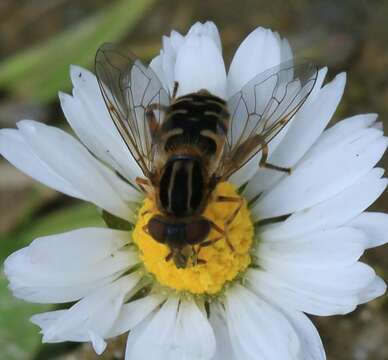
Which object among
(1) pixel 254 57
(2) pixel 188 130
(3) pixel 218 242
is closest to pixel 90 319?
(3) pixel 218 242

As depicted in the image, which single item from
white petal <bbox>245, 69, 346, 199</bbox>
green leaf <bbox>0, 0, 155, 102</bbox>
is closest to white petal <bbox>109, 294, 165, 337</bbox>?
white petal <bbox>245, 69, 346, 199</bbox>

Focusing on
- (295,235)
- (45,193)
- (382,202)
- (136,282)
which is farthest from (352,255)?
(45,193)

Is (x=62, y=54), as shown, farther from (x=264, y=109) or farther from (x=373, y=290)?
(x=373, y=290)

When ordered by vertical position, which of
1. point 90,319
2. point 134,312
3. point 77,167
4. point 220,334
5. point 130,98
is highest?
point 130,98

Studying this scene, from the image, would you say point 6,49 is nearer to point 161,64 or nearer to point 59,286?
point 161,64

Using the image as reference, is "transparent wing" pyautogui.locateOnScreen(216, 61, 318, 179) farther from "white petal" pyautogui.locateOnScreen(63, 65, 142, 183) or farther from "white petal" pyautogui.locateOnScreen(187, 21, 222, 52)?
"white petal" pyautogui.locateOnScreen(63, 65, 142, 183)

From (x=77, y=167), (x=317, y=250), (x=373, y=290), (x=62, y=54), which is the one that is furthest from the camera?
(x=62, y=54)

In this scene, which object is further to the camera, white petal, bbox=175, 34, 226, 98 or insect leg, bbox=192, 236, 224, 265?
white petal, bbox=175, 34, 226, 98
